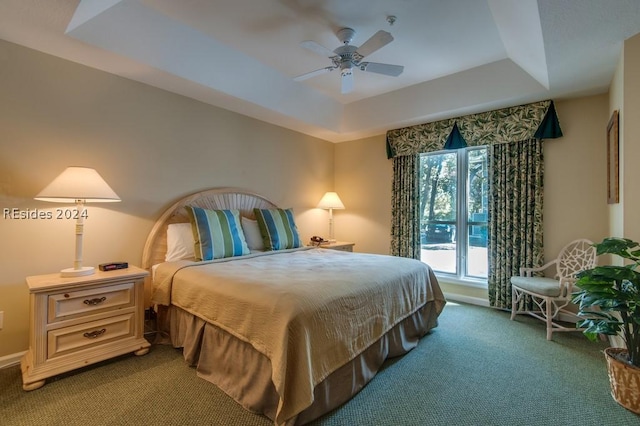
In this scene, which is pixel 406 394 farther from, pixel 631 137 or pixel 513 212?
pixel 513 212

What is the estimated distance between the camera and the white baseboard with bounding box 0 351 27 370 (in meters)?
2.25

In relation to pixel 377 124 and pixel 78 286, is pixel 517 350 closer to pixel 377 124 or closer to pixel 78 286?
pixel 377 124

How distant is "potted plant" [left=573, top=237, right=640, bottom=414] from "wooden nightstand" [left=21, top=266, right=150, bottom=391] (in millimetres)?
3220

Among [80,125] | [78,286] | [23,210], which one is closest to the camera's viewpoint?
[78,286]

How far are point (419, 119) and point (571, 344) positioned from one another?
2.98m

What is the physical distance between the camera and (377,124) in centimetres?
440

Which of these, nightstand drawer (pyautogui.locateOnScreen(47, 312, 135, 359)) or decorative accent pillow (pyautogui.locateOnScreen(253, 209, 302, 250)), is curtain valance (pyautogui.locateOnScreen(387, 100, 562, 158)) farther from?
nightstand drawer (pyautogui.locateOnScreen(47, 312, 135, 359))

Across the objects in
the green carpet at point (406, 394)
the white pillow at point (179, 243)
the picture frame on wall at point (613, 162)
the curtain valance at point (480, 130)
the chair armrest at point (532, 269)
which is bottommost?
the green carpet at point (406, 394)

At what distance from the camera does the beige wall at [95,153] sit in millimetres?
2311

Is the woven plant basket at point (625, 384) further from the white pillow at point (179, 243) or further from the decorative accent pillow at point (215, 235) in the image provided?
the white pillow at point (179, 243)

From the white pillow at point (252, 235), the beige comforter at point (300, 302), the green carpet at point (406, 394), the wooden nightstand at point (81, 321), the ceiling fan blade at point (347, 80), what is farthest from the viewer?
the white pillow at point (252, 235)

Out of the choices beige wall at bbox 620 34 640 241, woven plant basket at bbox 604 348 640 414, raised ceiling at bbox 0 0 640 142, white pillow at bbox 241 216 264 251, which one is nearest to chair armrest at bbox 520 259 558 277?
beige wall at bbox 620 34 640 241

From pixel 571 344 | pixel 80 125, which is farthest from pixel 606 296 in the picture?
pixel 80 125

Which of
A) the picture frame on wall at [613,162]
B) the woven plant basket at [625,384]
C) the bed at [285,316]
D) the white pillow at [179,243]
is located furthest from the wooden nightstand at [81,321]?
the picture frame on wall at [613,162]
